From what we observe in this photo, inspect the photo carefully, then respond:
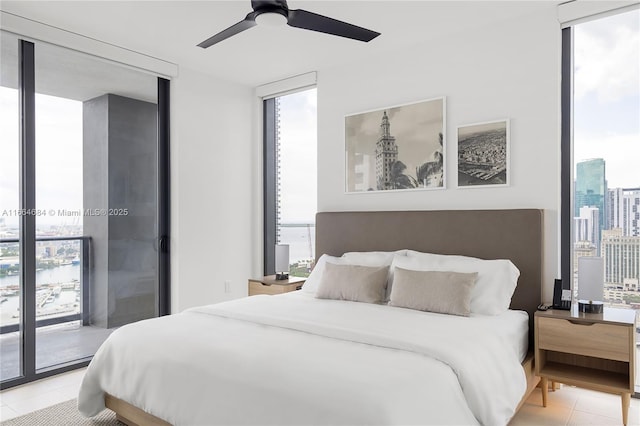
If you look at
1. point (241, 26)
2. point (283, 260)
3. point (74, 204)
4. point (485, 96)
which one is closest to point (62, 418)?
point (74, 204)

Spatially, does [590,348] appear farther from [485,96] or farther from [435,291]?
[485,96]

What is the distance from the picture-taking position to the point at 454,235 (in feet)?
11.5

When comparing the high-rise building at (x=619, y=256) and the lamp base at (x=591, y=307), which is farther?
the high-rise building at (x=619, y=256)

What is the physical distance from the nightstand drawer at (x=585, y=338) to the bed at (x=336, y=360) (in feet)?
0.53

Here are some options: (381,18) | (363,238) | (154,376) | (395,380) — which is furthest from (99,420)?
(381,18)

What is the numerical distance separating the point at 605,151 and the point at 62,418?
3.94 metres

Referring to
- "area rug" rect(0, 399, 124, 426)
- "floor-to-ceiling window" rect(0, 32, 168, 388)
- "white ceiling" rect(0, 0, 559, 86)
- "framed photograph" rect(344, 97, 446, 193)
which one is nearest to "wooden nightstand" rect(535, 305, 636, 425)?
"framed photograph" rect(344, 97, 446, 193)

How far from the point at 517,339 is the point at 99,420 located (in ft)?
8.43

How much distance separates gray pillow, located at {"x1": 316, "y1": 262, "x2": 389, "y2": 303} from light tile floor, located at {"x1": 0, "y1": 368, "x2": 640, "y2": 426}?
1.16 metres

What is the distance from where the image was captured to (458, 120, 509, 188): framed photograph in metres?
3.40

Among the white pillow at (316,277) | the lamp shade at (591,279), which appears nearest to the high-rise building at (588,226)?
the lamp shade at (591,279)

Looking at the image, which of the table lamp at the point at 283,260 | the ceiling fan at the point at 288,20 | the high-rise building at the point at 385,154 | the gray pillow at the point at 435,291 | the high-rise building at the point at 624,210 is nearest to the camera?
the ceiling fan at the point at 288,20

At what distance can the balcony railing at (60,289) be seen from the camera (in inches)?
132

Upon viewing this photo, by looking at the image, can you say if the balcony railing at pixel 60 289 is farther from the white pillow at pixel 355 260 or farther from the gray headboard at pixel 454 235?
the gray headboard at pixel 454 235
